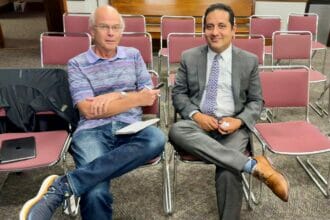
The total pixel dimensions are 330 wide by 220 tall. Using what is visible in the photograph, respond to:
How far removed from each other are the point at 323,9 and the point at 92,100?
4.61 meters

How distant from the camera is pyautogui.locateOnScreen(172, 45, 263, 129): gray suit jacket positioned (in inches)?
82.5

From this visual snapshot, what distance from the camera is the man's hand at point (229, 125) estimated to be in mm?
1982

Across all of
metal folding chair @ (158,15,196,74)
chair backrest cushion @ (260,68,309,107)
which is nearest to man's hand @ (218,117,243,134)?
chair backrest cushion @ (260,68,309,107)

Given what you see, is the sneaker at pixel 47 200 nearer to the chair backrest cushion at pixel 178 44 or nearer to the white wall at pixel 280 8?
the chair backrest cushion at pixel 178 44

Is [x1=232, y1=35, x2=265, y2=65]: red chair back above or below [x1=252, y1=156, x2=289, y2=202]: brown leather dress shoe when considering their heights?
above

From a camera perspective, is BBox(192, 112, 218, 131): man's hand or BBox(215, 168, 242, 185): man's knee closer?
BBox(215, 168, 242, 185): man's knee

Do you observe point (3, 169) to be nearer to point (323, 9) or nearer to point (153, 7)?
point (153, 7)

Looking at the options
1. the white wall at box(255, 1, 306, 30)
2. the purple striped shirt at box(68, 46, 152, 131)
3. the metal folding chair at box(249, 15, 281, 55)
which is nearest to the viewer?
the purple striped shirt at box(68, 46, 152, 131)

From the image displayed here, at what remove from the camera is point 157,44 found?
223 inches

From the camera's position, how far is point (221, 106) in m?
2.15

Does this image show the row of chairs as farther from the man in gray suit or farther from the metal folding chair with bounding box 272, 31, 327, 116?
the man in gray suit

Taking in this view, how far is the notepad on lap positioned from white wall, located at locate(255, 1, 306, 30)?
450 cm

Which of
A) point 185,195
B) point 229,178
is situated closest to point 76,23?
point 185,195

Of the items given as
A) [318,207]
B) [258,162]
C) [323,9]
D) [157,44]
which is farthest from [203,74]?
[323,9]
